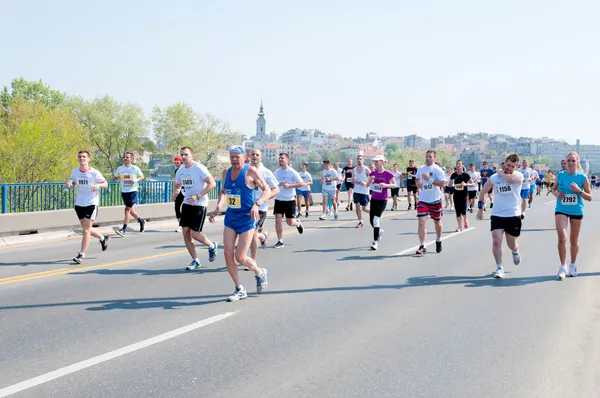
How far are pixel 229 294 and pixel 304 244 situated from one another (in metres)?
5.49

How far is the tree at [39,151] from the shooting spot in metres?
54.0

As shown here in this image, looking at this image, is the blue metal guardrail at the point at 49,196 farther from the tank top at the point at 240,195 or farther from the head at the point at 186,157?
the tank top at the point at 240,195

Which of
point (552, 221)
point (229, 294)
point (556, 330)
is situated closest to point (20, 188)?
point (229, 294)

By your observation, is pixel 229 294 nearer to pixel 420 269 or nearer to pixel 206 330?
pixel 206 330

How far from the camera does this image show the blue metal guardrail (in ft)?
46.0

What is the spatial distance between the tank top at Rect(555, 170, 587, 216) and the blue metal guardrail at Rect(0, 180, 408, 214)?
11829 millimetres

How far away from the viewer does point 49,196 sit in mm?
15172

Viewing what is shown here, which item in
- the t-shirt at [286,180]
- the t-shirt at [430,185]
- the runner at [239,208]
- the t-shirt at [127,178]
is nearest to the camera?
the runner at [239,208]

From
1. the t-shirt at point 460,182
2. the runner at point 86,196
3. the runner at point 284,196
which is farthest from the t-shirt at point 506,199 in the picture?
the t-shirt at point 460,182

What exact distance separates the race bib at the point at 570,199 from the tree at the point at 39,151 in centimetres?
5197

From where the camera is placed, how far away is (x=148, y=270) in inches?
363

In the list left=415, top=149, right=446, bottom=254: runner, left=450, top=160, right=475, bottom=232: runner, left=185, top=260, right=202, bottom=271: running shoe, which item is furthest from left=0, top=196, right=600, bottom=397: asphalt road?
left=450, top=160, right=475, bottom=232: runner

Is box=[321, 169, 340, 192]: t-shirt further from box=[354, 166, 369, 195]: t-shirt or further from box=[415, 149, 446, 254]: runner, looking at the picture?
box=[415, 149, 446, 254]: runner

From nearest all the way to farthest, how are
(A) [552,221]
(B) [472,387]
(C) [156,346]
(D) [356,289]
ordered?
(B) [472,387]
(C) [156,346]
(D) [356,289]
(A) [552,221]
